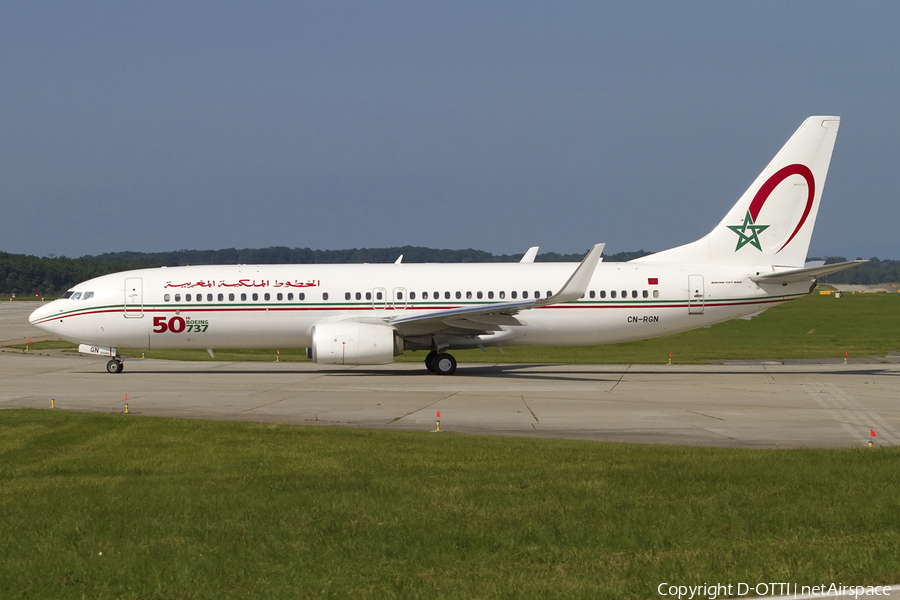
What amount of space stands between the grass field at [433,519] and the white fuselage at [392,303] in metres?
14.5

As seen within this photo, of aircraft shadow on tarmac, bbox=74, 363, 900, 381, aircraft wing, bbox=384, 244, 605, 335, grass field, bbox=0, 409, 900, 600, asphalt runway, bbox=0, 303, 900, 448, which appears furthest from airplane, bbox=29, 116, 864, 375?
grass field, bbox=0, 409, 900, 600

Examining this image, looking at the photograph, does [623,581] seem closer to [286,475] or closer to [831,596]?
[831,596]

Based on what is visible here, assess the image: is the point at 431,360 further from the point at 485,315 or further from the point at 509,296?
the point at 509,296

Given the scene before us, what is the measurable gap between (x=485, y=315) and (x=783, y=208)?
1047cm

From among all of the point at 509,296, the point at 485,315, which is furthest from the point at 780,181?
the point at 485,315

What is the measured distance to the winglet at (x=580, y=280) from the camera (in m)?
25.5

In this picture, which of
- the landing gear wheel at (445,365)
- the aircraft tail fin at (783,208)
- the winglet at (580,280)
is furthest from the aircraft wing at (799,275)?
the landing gear wheel at (445,365)

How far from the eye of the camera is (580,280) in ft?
84.8

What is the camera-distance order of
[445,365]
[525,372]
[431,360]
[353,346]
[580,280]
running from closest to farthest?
[580,280] → [353,346] → [445,365] → [431,360] → [525,372]

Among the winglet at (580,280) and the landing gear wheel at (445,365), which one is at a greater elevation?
the winglet at (580,280)

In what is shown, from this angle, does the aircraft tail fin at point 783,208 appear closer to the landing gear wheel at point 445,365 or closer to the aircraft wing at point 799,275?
the aircraft wing at point 799,275

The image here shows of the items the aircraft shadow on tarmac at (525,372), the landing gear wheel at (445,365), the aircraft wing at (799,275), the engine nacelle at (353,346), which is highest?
the aircraft wing at (799,275)

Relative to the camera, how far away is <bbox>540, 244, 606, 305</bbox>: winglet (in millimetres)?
25528

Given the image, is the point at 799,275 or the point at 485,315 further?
the point at 799,275
